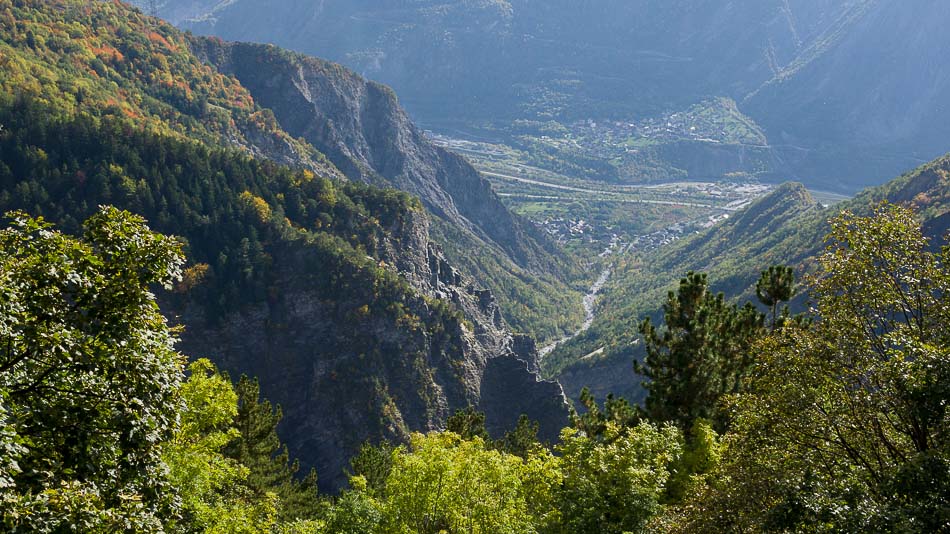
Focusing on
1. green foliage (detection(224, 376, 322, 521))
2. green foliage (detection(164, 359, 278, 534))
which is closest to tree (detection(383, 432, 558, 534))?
green foliage (detection(164, 359, 278, 534))

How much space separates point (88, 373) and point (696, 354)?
37.9 meters

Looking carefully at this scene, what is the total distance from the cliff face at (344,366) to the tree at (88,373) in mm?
103001

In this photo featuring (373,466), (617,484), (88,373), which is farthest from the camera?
(373,466)

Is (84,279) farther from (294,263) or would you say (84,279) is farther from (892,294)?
(294,263)

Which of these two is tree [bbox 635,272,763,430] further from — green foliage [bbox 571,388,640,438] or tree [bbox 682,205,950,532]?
tree [bbox 682,205,950,532]

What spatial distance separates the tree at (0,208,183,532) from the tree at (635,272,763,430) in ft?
114

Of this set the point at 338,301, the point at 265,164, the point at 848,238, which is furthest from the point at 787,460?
the point at 265,164

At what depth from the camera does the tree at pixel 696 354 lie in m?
44.2

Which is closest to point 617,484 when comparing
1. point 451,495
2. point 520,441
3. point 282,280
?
point 451,495

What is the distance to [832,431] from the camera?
2216 centimetres

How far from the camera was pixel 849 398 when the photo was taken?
69.6 ft

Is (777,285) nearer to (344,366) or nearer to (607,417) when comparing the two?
(607,417)

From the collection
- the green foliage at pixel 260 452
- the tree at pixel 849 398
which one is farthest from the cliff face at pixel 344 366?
the tree at pixel 849 398

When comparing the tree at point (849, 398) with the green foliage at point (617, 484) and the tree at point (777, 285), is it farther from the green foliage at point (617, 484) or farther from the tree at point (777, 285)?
the tree at point (777, 285)
